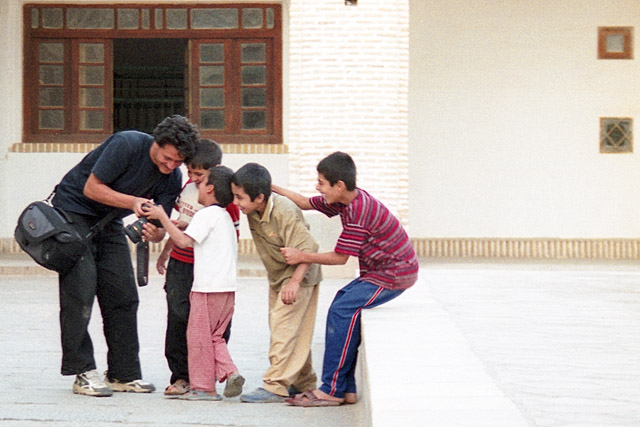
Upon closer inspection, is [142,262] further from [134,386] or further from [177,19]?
[177,19]

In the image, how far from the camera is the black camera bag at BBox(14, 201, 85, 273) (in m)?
5.00

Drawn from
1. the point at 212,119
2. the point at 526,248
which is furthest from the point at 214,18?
the point at 526,248

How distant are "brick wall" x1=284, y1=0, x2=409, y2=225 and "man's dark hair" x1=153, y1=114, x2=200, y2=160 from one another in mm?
5826

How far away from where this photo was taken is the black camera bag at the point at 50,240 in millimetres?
5004

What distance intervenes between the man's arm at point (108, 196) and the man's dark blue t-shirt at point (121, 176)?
37mm

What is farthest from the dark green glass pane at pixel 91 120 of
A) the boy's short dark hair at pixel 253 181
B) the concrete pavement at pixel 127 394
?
the boy's short dark hair at pixel 253 181

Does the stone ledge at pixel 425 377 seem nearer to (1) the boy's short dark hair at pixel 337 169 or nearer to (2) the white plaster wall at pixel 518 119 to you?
(1) the boy's short dark hair at pixel 337 169

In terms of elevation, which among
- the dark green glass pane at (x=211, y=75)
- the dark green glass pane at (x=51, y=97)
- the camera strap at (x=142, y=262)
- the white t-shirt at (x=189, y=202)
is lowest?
the camera strap at (x=142, y=262)

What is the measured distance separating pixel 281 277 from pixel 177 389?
72cm

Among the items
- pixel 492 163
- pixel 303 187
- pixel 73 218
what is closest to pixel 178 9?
pixel 303 187

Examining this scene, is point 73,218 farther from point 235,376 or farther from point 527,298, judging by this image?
point 527,298

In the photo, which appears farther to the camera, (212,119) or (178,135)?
(212,119)

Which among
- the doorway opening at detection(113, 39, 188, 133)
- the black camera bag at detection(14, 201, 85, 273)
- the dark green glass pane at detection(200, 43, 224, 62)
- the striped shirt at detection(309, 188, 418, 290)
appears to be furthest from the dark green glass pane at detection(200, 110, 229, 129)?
the black camera bag at detection(14, 201, 85, 273)

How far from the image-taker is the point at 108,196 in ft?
16.3
